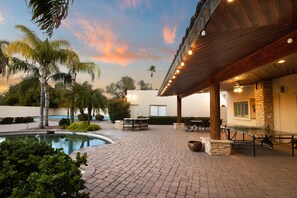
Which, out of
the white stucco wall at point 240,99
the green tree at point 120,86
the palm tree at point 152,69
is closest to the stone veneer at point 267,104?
the white stucco wall at point 240,99

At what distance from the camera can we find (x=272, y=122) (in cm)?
869

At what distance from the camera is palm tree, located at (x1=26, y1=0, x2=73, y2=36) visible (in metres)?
2.12

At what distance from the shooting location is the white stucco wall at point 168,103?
21453mm

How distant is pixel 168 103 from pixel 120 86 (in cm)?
2107

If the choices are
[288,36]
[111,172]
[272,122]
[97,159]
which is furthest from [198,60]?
[272,122]

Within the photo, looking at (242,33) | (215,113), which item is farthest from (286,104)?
(242,33)

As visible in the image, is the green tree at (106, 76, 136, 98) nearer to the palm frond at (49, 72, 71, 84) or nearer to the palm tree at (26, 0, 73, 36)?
the palm frond at (49, 72, 71, 84)

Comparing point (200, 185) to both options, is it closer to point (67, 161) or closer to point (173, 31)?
point (67, 161)

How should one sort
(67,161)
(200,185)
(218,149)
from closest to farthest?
(67,161)
(200,185)
(218,149)

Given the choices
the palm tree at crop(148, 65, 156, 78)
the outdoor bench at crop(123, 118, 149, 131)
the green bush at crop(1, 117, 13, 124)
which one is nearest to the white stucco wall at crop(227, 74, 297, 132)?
the outdoor bench at crop(123, 118, 149, 131)

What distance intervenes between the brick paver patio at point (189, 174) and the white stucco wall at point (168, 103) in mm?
15369

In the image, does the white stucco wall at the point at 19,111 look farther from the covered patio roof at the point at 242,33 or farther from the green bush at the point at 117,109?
the covered patio roof at the point at 242,33

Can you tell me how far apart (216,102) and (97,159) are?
14.3 ft

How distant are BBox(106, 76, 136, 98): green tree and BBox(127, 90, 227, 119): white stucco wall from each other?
18522 millimetres
